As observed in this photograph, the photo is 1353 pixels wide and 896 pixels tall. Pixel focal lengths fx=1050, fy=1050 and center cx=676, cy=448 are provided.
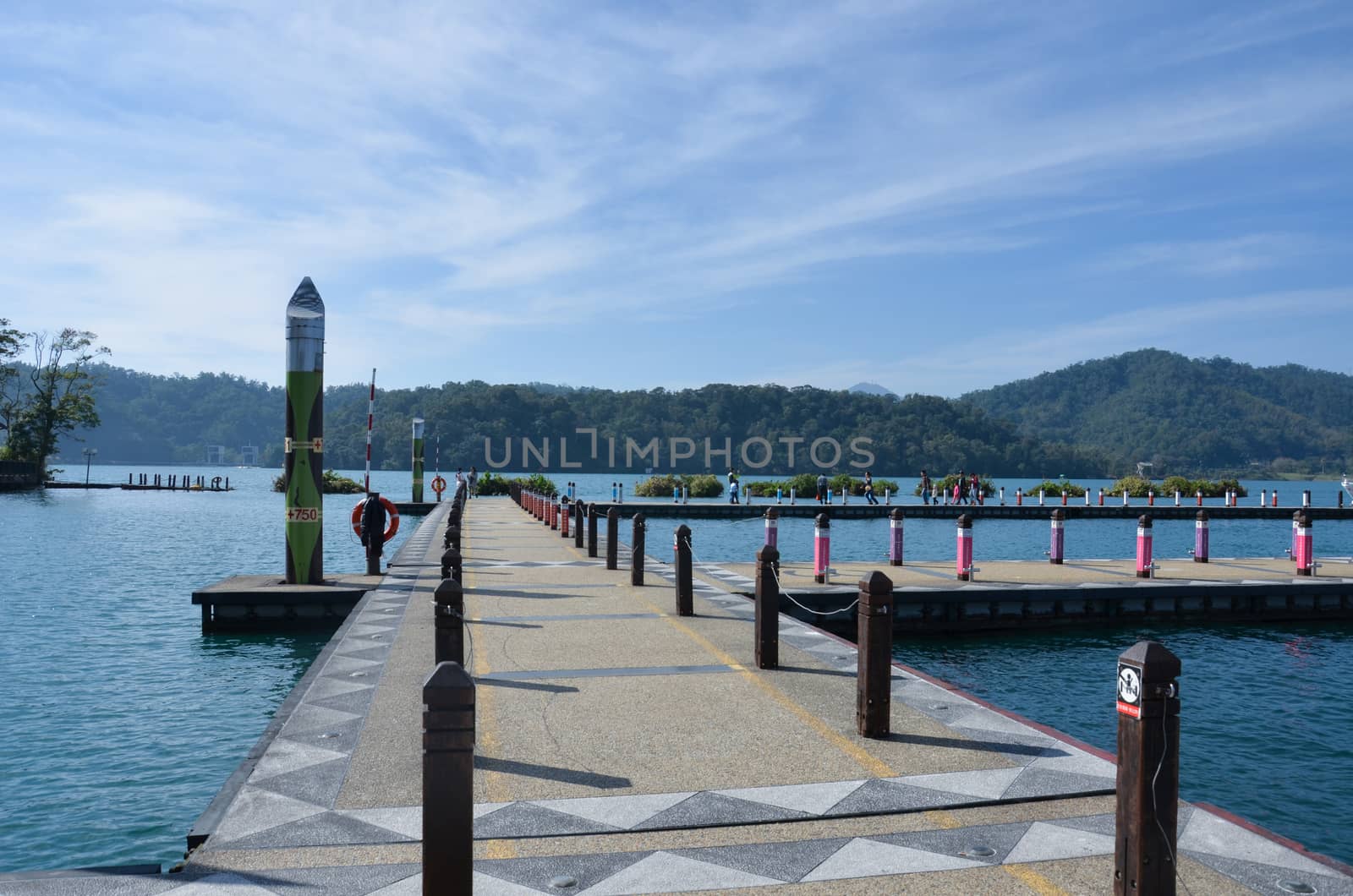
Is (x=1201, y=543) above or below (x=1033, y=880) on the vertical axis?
above

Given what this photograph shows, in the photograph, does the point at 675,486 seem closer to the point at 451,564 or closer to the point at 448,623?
the point at 451,564

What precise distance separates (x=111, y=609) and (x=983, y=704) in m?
17.8

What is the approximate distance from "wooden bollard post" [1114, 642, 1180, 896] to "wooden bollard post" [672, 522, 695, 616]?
28.5ft

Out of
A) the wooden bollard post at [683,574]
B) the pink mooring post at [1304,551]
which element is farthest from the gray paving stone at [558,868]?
the pink mooring post at [1304,551]

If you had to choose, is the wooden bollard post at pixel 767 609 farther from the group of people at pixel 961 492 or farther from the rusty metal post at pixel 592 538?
the group of people at pixel 961 492

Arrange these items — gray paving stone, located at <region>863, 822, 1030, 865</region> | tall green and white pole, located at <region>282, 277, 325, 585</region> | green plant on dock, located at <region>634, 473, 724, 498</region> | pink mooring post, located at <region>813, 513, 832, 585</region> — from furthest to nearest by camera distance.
Result: green plant on dock, located at <region>634, 473, 724, 498</region>, pink mooring post, located at <region>813, 513, 832, 585</region>, tall green and white pole, located at <region>282, 277, 325, 585</region>, gray paving stone, located at <region>863, 822, 1030, 865</region>

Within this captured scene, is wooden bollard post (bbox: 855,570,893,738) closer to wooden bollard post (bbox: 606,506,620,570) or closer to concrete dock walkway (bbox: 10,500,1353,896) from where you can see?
concrete dock walkway (bbox: 10,500,1353,896)

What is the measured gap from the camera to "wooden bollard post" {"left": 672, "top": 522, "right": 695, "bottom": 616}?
13.4 meters

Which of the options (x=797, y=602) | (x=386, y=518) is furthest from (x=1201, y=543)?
(x=386, y=518)

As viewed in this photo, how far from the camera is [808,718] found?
27.1 feet

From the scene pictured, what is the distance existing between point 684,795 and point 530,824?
991mm

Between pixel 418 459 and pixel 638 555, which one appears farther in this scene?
pixel 418 459

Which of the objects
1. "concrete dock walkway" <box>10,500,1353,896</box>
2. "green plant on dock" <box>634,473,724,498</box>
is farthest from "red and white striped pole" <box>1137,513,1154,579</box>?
"green plant on dock" <box>634,473,724,498</box>

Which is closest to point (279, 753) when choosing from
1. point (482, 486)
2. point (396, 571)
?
point (396, 571)
